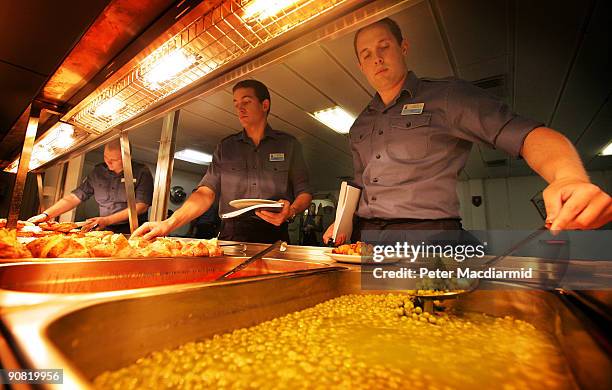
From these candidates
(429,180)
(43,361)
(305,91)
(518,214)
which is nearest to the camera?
(43,361)

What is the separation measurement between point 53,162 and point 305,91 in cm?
356

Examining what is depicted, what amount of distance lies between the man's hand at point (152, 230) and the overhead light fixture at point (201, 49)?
0.76 meters

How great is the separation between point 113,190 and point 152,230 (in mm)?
2799

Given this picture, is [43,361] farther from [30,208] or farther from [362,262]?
[30,208]

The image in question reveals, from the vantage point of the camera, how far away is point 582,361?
536 mm

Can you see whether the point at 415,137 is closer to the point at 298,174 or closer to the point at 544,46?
the point at 298,174

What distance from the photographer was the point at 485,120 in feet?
4.52

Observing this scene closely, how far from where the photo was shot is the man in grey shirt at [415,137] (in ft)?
4.47

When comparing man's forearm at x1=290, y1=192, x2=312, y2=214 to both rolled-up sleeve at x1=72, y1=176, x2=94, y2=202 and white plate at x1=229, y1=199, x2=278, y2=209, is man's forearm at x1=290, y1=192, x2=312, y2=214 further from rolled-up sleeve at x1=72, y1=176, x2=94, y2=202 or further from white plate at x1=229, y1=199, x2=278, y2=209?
rolled-up sleeve at x1=72, y1=176, x2=94, y2=202

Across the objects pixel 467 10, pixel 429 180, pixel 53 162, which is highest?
pixel 467 10

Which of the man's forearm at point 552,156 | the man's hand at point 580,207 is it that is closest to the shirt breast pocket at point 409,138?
the man's forearm at point 552,156

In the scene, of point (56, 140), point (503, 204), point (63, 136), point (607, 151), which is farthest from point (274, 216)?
point (503, 204)

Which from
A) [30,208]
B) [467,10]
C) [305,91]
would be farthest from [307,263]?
[30,208]

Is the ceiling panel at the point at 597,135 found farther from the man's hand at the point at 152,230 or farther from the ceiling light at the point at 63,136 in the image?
the ceiling light at the point at 63,136
